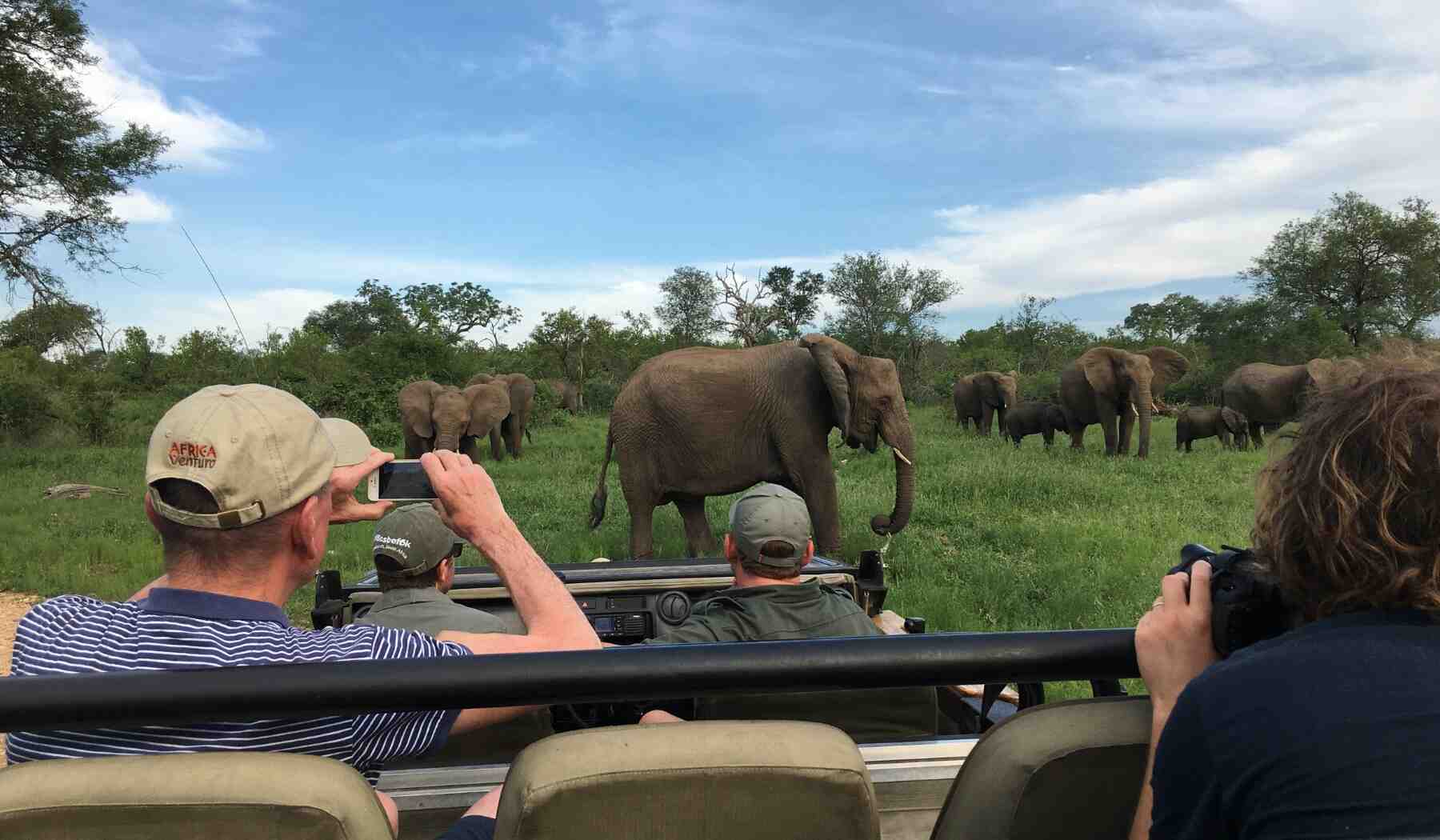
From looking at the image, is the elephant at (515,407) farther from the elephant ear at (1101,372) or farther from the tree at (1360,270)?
the tree at (1360,270)

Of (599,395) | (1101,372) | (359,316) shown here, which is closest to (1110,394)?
(1101,372)

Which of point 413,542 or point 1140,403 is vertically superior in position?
point 413,542

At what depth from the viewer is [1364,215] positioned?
1249 inches

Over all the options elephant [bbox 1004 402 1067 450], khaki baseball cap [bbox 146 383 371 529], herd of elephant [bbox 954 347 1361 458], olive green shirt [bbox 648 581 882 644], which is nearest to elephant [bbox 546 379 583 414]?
herd of elephant [bbox 954 347 1361 458]

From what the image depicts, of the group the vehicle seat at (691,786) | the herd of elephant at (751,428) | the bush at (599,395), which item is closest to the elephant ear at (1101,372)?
the herd of elephant at (751,428)

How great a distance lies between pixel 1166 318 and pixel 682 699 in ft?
244

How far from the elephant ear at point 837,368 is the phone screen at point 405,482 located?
616 cm

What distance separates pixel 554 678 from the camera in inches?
47.6

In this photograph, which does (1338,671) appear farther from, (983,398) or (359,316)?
(359,316)

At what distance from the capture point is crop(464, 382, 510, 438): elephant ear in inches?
747

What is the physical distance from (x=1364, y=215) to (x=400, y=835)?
1455 inches

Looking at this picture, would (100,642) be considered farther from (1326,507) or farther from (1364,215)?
(1364,215)

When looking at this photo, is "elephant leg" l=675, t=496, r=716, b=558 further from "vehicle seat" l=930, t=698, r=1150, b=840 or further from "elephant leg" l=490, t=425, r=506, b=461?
"elephant leg" l=490, t=425, r=506, b=461

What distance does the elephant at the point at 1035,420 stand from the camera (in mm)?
21594
